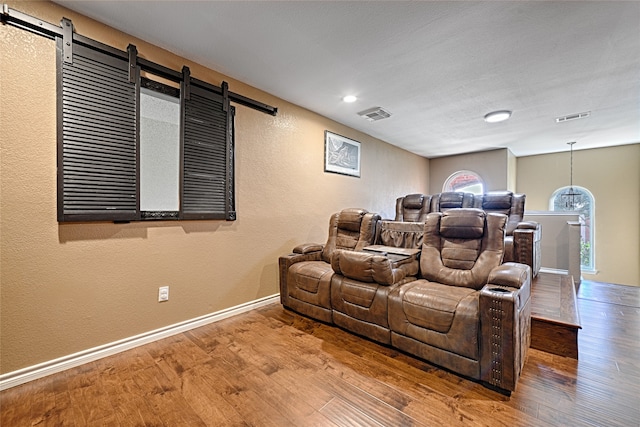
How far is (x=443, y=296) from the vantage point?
2033 millimetres

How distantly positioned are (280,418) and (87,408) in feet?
3.80

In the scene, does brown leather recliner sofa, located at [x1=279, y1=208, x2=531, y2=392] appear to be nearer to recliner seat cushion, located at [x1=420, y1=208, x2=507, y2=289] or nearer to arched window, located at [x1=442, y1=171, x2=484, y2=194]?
recliner seat cushion, located at [x1=420, y1=208, x2=507, y2=289]

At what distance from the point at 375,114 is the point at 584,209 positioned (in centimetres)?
582

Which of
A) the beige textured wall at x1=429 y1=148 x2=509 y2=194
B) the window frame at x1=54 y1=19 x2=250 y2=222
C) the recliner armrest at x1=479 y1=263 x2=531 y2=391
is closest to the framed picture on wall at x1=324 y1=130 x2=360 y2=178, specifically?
the window frame at x1=54 y1=19 x2=250 y2=222

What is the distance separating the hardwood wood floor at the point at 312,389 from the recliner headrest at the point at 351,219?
1368mm

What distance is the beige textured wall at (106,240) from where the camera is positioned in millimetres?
1814

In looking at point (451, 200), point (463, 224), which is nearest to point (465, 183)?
point (451, 200)

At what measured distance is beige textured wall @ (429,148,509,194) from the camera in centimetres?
597

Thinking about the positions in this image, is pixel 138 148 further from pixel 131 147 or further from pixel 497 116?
pixel 497 116

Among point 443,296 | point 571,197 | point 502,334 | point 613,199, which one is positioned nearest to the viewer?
point 502,334

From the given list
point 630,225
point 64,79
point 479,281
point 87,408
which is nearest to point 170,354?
point 87,408

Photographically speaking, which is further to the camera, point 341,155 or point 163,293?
point 341,155

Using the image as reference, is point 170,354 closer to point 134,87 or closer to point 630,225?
point 134,87

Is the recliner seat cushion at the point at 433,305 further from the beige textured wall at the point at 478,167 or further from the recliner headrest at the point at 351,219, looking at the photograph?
the beige textured wall at the point at 478,167
